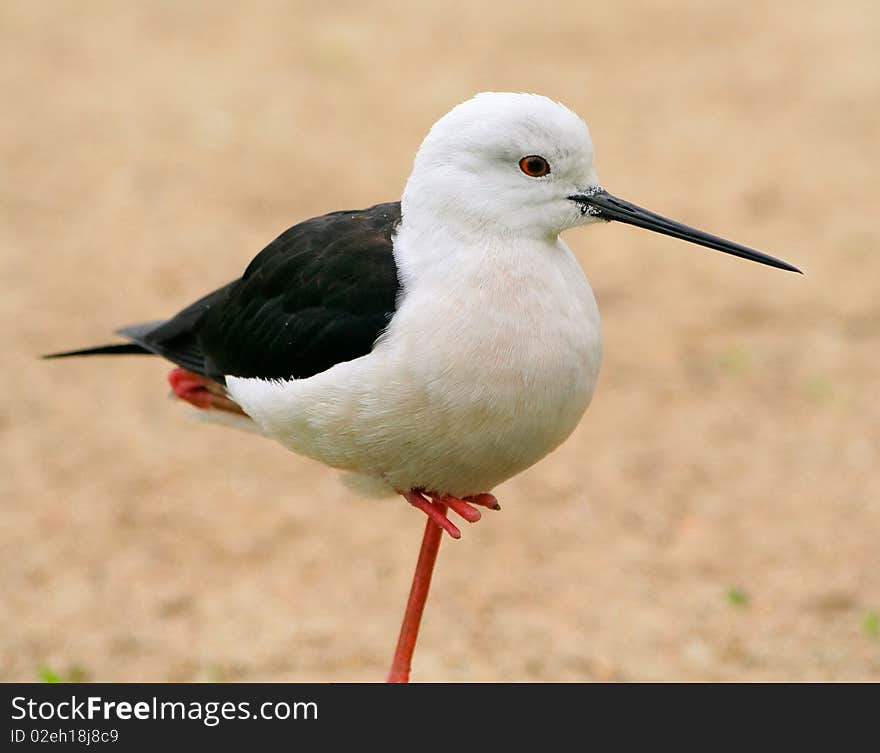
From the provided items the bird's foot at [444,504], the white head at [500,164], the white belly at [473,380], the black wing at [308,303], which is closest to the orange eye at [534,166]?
the white head at [500,164]

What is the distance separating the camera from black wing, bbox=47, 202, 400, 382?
3.28 m

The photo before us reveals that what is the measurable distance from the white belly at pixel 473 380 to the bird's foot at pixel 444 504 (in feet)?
0.15

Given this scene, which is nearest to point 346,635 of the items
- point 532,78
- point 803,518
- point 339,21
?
point 803,518

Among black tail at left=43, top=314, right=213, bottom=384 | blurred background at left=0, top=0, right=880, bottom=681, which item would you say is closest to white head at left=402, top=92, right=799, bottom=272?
black tail at left=43, top=314, right=213, bottom=384

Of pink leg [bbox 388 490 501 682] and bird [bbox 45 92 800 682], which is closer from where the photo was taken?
bird [bbox 45 92 800 682]

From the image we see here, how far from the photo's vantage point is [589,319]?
3.26 meters

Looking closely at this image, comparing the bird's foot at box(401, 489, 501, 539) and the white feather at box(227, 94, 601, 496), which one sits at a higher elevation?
the white feather at box(227, 94, 601, 496)

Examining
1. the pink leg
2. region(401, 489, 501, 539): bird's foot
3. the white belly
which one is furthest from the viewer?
the pink leg

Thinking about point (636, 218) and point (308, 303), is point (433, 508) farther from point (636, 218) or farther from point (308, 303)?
point (636, 218)

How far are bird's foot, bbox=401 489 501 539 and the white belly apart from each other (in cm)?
4

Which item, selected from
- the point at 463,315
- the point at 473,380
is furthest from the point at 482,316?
the point at 473,380

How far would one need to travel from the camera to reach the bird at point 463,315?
3.13 meters

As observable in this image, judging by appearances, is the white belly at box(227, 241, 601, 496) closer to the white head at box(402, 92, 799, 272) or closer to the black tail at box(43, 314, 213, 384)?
the white head at box(402, 92, 799, 272)

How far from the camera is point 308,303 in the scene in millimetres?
3461
